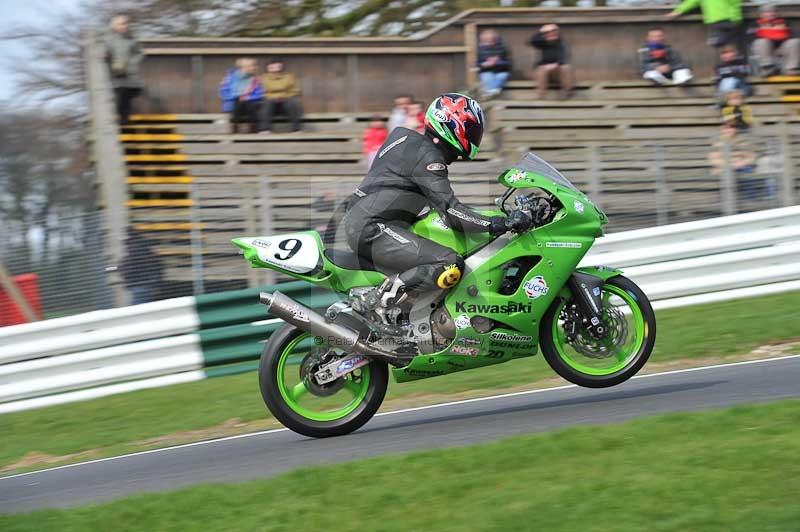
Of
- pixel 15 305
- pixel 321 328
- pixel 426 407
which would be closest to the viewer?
pixel 321 328

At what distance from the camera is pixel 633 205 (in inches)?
465

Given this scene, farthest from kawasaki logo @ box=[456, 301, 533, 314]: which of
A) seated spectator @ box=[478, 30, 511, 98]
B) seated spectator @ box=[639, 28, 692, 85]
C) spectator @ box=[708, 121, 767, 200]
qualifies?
seated spectator @ box=[639, 28, 692, 85]

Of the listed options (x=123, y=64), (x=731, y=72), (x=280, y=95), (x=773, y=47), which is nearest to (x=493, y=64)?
(x=280, y=95)

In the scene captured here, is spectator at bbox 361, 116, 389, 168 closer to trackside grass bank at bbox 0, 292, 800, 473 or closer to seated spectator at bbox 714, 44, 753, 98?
trackside grass bank at bbox 0, 292, 800, 473

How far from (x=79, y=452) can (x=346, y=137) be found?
25.5 ft

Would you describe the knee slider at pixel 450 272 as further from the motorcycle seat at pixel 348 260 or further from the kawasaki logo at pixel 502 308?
the motorcycle seat at pixel 348 260

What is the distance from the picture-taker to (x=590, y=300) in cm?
694

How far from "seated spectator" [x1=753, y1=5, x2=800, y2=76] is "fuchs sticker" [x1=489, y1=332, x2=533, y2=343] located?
10.2 metres

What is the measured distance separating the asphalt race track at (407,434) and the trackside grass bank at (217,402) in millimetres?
598

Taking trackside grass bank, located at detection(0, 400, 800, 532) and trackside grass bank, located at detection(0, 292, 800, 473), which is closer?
trackside grass bank, located at detection(0, 400, 800, 532)

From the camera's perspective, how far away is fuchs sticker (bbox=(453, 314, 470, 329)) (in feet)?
22.5

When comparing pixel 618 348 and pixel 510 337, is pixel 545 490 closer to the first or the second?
pixel 510 337

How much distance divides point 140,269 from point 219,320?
968mm

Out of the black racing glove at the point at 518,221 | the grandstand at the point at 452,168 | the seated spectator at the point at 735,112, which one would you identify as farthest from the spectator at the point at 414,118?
the black racing glove at the point at 518,221
